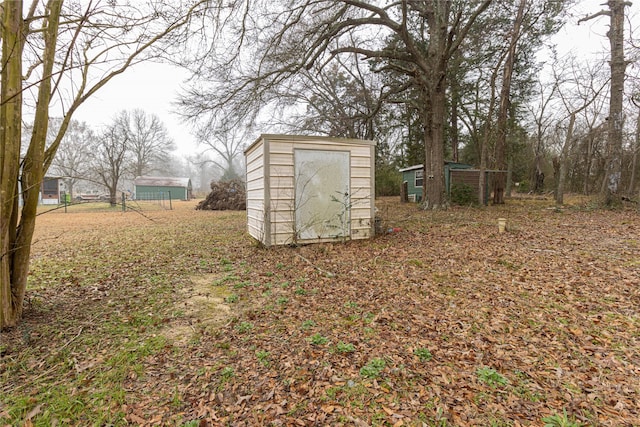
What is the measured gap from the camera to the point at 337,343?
2443 mm

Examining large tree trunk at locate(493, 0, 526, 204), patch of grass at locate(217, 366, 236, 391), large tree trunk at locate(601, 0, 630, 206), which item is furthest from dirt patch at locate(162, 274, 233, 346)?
large tree trunk at locate(493, 0, 526, 204)

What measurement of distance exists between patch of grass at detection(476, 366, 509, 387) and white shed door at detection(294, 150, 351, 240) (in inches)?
171

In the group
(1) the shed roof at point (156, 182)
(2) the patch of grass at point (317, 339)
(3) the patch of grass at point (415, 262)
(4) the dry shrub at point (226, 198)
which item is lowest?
(2) the patch of grass at point (317, 339)

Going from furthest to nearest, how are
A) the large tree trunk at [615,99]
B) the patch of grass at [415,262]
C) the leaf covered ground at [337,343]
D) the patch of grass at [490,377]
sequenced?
the large tree trunk at [615,99] → the patch of grass at [415,262] → the patch of grass at [490,377] → the leaf covered ground at [337,343]

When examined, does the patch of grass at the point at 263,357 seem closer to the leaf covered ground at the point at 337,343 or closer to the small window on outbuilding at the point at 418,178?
the leaf covered ground at the point at 337,343

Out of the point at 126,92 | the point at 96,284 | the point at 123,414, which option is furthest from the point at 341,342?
the point at 126,92

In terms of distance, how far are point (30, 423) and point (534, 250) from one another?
6.18 metres

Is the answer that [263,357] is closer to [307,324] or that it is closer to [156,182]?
[307,324]

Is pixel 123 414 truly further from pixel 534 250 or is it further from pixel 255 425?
pixel 534 250

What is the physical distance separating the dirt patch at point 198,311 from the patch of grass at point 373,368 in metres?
A: 1.50

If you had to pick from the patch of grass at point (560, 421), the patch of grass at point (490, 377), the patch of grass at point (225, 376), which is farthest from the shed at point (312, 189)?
the patch of grass at point (560, 421)

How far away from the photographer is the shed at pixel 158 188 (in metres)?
32.8

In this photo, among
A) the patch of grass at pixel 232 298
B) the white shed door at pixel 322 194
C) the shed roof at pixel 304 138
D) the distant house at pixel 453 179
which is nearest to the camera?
the patch of grass at pixel 232 298

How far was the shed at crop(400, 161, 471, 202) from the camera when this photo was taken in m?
15.6
